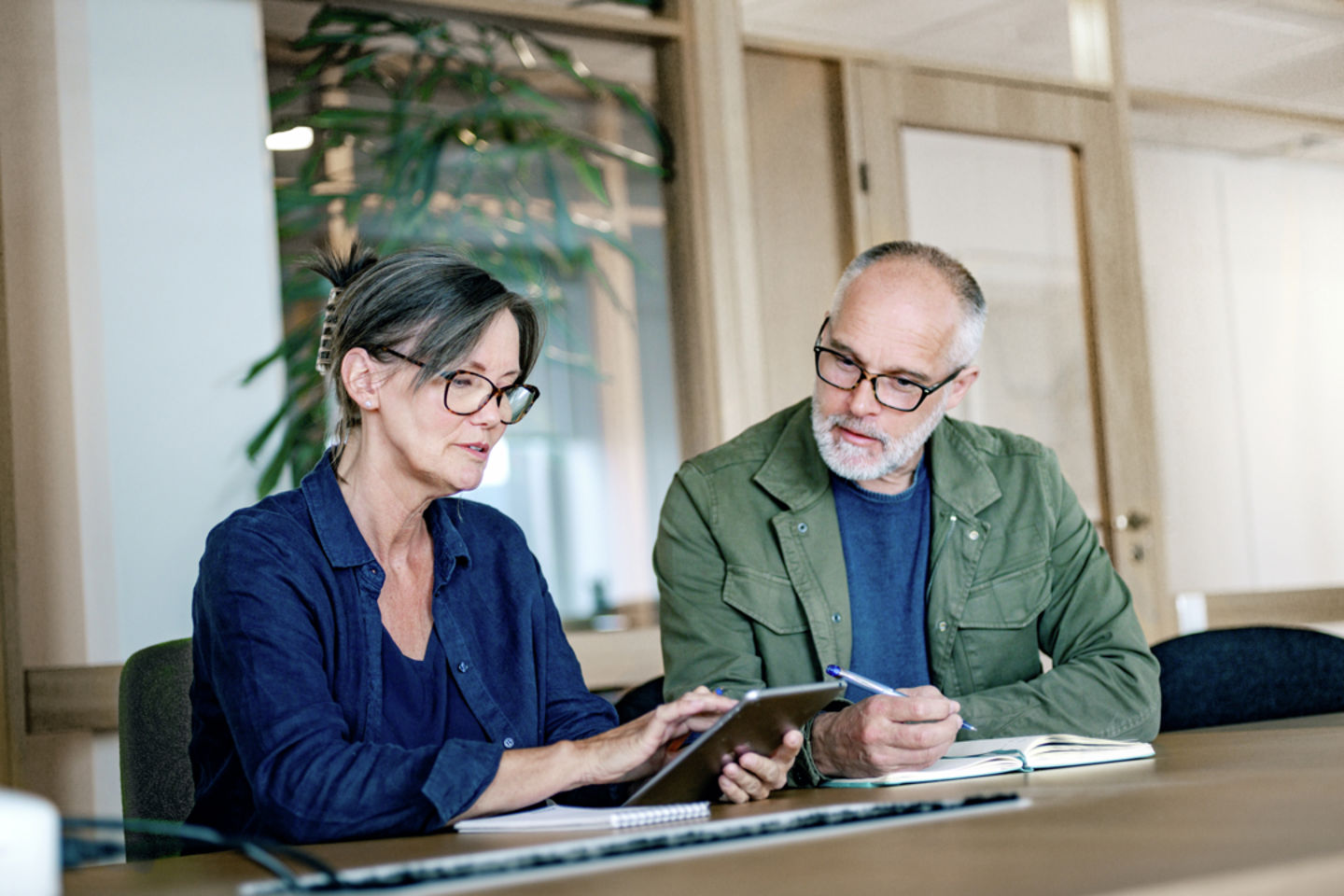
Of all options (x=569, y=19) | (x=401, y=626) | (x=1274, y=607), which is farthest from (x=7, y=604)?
(x=1274, y=607)

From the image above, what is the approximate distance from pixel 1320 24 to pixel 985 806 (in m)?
4.87

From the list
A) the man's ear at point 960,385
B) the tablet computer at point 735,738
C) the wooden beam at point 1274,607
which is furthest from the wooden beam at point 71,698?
the wooden beam at point 1274,607

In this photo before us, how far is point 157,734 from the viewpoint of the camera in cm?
185

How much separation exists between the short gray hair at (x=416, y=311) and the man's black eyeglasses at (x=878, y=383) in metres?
0.57

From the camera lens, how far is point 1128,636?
210 cm

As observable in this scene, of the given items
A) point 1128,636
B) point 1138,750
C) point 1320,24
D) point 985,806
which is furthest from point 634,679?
point 1320,24

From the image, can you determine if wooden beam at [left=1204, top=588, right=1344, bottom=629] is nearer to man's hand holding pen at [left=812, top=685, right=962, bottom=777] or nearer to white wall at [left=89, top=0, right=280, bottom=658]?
white wall at [left=89, top=0, right=280, bottom=658]

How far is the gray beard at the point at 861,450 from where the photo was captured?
2.12m

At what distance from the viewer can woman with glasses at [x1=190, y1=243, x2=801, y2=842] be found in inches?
53.9

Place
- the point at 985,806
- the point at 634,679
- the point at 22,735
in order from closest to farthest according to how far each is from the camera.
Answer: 1. the point at 985,806
2. the point at 22,735
3. the point at 634,679

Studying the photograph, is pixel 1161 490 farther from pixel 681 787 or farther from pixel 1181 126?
pixel 681 787

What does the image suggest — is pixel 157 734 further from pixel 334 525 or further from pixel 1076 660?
pixel 1076 660

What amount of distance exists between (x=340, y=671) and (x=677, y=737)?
40cm

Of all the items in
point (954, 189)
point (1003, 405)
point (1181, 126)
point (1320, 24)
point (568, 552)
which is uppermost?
point (1320, 24)
